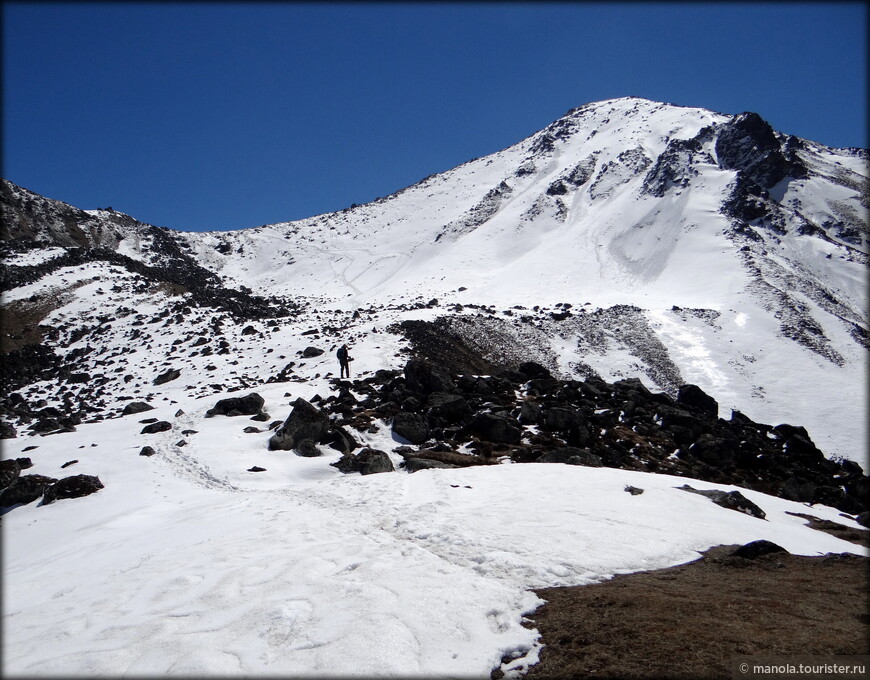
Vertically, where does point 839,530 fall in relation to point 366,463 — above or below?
below

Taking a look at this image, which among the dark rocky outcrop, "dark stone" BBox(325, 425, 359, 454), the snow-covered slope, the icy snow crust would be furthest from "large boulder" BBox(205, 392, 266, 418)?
the snow-covered slope

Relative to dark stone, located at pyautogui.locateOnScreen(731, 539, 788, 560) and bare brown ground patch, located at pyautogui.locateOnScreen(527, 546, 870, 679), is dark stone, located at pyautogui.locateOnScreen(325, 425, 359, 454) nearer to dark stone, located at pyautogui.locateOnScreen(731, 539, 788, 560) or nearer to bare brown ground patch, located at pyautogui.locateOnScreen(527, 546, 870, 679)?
bare brown ground patch, located at pyautogui.locateOnScreen(527, 546, 870, 679)

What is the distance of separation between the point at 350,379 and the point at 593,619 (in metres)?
22.6

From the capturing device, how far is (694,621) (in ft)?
24.0

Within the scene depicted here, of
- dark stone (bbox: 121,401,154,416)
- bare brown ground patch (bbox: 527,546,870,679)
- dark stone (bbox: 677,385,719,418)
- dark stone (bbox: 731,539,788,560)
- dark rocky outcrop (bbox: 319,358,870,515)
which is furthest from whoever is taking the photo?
dark stone (bbox: 677,385,719,418)

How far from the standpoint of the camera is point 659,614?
7.49 m

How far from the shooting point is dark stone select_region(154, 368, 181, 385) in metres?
32.6

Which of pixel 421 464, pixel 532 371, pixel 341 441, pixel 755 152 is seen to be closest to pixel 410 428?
pixel 341 441

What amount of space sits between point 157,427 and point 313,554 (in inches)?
604

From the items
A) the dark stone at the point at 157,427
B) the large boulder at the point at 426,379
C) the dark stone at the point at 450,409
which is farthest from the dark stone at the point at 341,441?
the dark stone at the point at 157,427

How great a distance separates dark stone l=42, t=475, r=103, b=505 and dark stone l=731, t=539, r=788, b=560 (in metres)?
17.9

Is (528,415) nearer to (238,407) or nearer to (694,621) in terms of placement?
(238,407)

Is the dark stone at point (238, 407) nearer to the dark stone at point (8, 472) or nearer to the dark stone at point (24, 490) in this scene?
the dark stone at point (8, 472)

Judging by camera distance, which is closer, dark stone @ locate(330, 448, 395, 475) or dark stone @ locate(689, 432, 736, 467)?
dark stone @ locate(330, 448, 395, 475)
